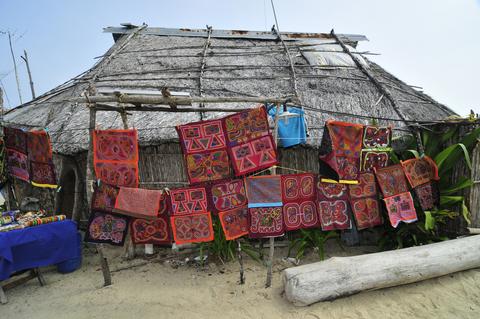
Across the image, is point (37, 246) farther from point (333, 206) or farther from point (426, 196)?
point (426, 196)

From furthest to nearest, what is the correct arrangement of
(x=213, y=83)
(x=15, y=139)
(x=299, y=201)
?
(x=213, y=83), (x=15, y=139), (x=299, y=201)

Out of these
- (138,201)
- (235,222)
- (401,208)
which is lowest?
(401,208)

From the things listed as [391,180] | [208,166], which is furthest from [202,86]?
[391,180]

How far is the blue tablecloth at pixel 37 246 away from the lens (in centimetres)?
380

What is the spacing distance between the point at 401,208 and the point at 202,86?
422 centimetres

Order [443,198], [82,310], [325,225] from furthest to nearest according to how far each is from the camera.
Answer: [443,198] < [325,225] < [82,310]

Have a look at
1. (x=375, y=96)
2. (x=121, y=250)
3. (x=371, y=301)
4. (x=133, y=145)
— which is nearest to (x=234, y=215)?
(x=133, y=145)

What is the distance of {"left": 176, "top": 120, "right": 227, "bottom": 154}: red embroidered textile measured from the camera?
406 centimetres

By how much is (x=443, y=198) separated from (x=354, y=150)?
169cm

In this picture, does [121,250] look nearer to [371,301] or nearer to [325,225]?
[325,225]

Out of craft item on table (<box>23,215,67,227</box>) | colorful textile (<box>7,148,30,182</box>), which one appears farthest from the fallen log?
colorful textile (<box>7,148,30,182</box>)

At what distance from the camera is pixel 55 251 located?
4.33 meters

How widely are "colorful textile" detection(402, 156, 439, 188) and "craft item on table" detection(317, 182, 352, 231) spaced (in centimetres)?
103

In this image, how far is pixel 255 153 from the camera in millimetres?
4098
